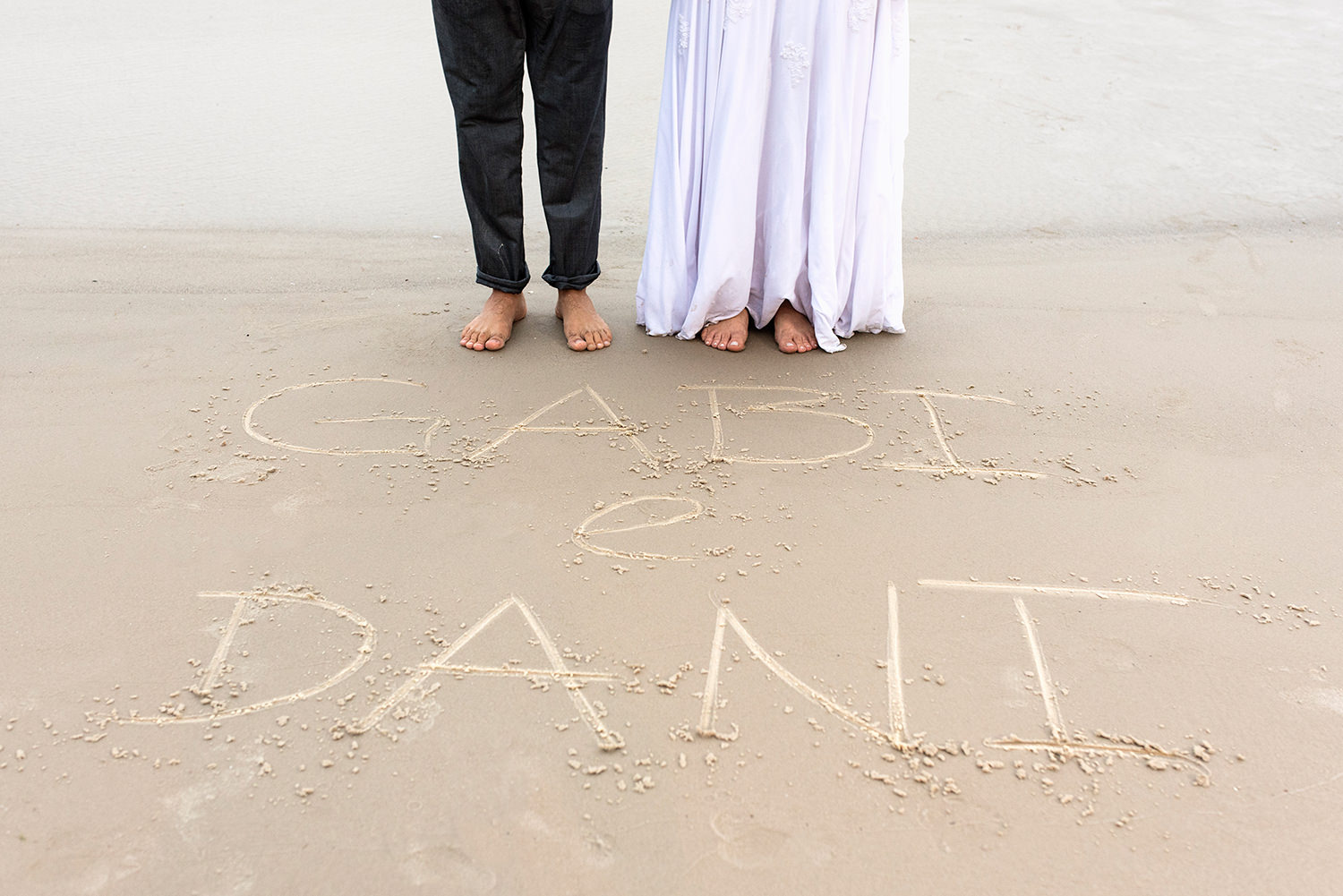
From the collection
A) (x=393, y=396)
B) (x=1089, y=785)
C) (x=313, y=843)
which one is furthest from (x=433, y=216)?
(x=1089, y=785)

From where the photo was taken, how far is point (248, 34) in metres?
4.84

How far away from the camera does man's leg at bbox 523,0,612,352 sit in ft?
7.64

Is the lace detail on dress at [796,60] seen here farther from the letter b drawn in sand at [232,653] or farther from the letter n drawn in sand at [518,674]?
the letter b drawn in sand at [232,653]

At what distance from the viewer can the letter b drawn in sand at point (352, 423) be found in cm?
211

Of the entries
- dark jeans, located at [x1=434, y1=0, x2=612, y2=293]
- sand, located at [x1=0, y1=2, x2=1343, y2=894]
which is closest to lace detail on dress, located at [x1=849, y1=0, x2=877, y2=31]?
dark jeans, located at [x1=434, y1=0, x2=612, y2=293]

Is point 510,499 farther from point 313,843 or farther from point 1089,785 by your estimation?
point 1089,785

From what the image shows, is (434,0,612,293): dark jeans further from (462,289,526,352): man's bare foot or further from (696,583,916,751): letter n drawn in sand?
(696,583,916,751): letter n drawn in sand

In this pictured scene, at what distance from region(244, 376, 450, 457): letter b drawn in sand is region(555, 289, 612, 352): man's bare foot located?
425mm

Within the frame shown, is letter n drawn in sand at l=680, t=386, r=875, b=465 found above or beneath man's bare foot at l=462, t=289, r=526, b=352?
beneath

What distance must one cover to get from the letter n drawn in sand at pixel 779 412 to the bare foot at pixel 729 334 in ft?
0.69

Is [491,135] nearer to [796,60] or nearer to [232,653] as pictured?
[796,60]

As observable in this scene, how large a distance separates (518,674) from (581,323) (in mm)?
1260

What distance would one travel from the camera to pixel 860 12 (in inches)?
92.4

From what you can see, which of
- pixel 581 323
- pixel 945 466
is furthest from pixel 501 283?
pixel 945 466
